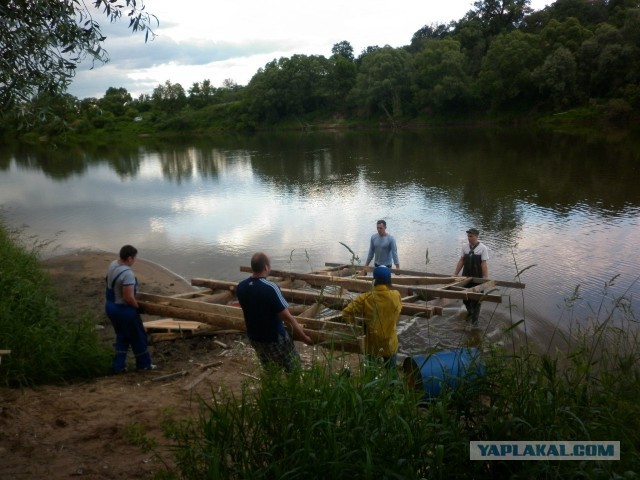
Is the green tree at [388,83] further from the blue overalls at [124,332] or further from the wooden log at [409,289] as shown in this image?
the blue overalls at [124,332]

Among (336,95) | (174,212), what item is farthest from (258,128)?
(174,212)

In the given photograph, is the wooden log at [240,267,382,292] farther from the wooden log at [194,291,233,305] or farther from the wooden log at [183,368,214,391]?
the wooden log at [183,368,214,391]

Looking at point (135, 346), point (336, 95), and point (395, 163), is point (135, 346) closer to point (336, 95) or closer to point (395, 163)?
point (395, 163)

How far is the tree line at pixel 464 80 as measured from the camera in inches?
2121

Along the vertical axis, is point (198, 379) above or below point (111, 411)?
below

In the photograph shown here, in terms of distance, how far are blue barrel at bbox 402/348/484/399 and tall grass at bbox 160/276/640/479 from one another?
0.10m

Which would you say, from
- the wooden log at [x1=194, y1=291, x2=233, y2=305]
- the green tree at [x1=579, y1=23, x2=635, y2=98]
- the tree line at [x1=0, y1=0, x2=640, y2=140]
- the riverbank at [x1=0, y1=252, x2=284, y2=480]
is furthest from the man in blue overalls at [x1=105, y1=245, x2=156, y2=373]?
the green tree at [x1=579, y1=23, x2=635, y2=98]

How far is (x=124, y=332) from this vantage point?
24.4ft

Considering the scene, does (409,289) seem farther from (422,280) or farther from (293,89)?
(293,89)

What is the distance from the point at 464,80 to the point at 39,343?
215 ft

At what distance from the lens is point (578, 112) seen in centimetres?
5512

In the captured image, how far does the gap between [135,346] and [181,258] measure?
987cm

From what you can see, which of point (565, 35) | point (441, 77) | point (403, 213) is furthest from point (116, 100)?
point (403, 213)

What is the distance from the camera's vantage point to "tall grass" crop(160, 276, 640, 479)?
3.25 meters
